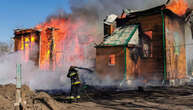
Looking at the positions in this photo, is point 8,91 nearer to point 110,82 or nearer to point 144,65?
point 110,82

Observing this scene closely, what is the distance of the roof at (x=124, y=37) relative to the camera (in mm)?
15955

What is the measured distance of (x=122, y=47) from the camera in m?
15.7

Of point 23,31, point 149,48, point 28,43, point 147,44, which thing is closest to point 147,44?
point 147,44

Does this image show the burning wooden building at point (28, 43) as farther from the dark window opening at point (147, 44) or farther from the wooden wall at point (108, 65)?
the dark window opening at point (147, 44)

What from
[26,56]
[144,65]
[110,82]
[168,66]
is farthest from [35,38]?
[168,66]

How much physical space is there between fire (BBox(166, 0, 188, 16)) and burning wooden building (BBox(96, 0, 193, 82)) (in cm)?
10

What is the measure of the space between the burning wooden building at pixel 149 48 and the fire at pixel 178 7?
96 millimetres

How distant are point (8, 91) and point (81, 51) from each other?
60.9 feet

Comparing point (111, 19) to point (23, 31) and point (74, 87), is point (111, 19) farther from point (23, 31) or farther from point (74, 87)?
point (23, 31)

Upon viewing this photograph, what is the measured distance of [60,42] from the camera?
27.2 metres

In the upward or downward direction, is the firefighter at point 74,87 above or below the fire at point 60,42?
below

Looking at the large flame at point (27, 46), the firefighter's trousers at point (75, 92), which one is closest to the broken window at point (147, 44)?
the firefighter's trousers at point (75, 92)

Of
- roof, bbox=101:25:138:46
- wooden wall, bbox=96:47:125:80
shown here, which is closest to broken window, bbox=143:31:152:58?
roof, bbox=101:25:138:46

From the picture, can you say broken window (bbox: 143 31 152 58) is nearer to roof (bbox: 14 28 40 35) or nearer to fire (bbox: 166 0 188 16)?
fire (bbox: 166 0 188 16)
